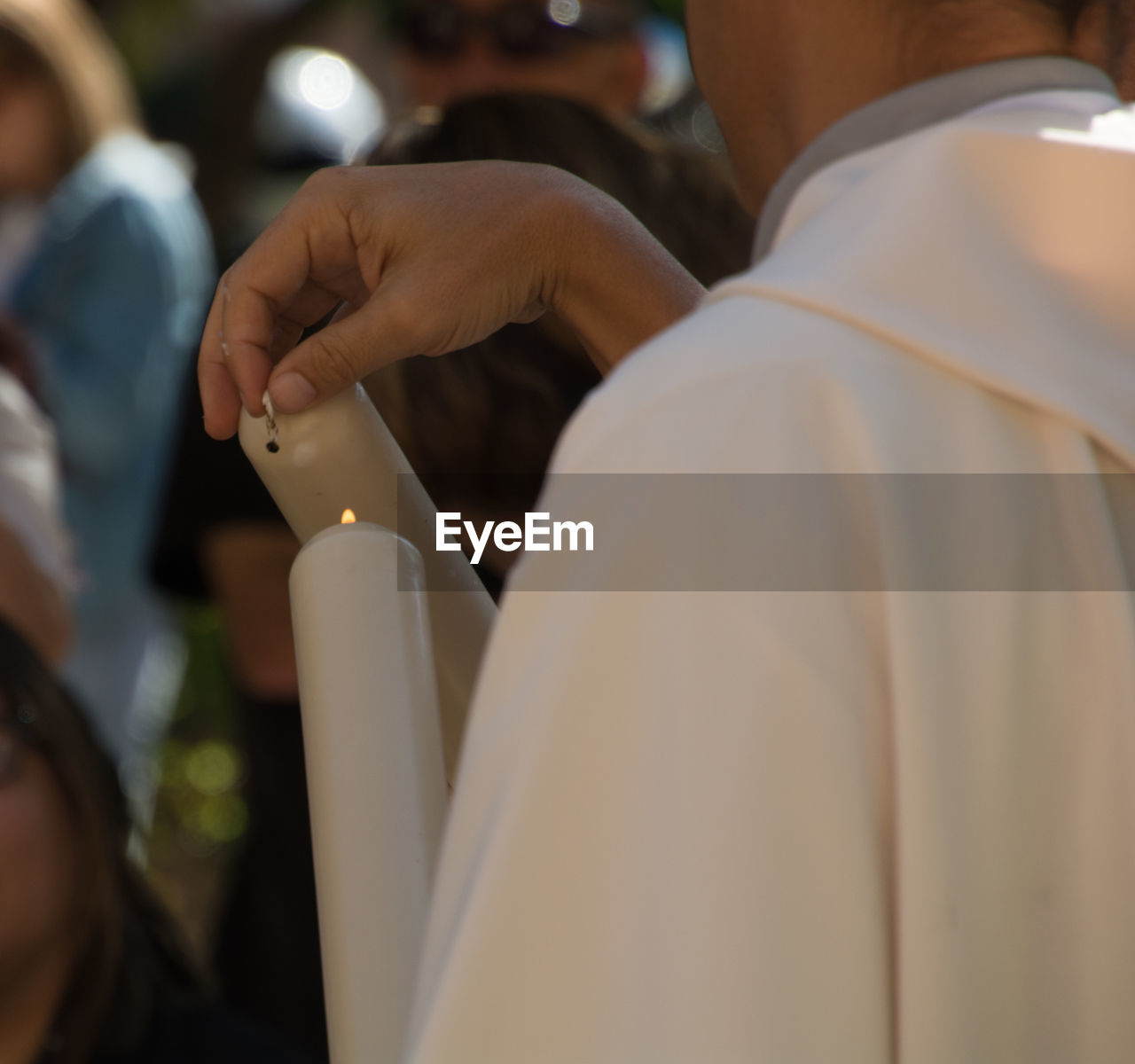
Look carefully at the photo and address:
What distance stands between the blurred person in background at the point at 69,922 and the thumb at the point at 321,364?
1.36 m

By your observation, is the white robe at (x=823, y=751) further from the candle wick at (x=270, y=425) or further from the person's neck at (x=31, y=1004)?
the person's neck at (x=31, y=1004)

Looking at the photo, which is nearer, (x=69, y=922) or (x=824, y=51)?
(x=824, y=51)

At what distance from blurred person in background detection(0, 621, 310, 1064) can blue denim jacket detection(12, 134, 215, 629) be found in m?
1.02

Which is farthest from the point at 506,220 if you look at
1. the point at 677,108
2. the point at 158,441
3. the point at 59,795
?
the point at 677,108

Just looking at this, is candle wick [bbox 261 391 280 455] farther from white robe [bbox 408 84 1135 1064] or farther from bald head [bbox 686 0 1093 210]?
bald head [bbox 686 0 1093 210]

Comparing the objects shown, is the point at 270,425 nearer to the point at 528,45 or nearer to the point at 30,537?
the point at 30,537

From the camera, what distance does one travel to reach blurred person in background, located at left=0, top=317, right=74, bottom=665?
103 inches

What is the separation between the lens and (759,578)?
31.1 inches

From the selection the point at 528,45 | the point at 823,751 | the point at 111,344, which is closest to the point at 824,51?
the point at 823,751

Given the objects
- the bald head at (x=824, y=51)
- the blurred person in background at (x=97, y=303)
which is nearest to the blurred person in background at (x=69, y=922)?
the blurred person in background at (x=97, y=303)

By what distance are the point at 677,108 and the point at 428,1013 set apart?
5125 millimetres

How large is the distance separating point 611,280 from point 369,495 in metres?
0.25

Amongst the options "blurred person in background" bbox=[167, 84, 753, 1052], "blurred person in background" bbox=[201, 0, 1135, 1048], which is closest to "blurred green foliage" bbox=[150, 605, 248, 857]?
"blurred person in background" bbox=[167, 84, 753, 1052]

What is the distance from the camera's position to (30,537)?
2652 mm
